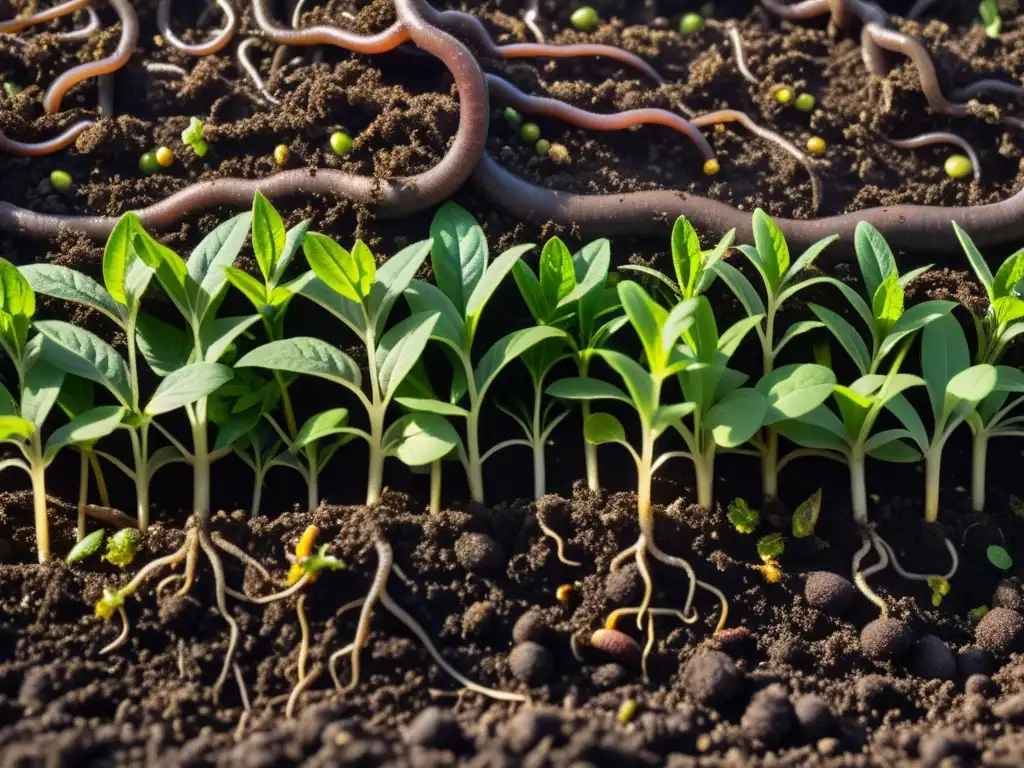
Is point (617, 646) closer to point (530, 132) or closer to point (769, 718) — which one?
point (769, 718)

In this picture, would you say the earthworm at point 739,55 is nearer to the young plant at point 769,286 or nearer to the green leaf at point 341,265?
the young plant at point 769,286

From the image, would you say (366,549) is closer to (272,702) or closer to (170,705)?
(272,702)

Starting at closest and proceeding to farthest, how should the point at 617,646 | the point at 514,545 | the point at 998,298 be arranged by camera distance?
the point at 617,646 → the point at 514,545 → the point at 998,298

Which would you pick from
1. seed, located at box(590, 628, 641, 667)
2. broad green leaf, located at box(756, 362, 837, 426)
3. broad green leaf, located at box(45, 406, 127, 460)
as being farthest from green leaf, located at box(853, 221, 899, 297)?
broad green leaf, located at box(45, 406, 127, 460)

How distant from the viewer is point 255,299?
225cm

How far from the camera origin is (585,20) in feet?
10.3

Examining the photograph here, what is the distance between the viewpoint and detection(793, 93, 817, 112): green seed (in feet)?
9.62

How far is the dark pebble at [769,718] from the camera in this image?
181 centimetres

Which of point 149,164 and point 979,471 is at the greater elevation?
point 149,164

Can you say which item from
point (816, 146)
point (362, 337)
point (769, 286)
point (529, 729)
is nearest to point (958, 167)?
point (816, 146)

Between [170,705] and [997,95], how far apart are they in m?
3.06

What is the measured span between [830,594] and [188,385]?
62.8 inches

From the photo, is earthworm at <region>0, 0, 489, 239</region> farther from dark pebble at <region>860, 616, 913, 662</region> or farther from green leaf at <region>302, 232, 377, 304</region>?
dark pebble at <region>860, 616, 913, 662</region>

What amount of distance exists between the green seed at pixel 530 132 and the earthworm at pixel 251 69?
795mm
